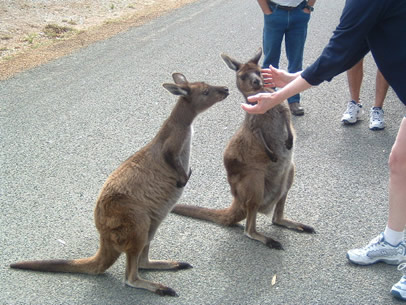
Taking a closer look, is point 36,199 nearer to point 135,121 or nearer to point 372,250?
point 135,121

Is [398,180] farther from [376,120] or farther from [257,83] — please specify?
[376,120]

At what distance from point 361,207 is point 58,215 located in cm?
269

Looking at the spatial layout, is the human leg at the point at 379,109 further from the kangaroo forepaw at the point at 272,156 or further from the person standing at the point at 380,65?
the person standing at the point at 380,65

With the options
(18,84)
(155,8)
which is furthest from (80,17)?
(18,84)

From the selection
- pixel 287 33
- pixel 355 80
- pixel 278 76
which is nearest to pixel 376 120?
pixel 355 80

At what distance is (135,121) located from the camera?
668 cm

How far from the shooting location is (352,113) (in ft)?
21.2

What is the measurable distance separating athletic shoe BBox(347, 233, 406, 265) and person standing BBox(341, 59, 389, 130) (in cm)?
270

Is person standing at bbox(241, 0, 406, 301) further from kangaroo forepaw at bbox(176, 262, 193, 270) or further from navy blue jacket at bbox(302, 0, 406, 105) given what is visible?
kangaroo forepaw at bbox(176, 262, 193, 270)

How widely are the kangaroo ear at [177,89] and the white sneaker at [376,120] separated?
286cm

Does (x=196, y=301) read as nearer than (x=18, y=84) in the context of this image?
Yes

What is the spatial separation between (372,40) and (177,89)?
1.56 m

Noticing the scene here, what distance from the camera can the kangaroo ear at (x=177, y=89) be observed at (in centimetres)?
418

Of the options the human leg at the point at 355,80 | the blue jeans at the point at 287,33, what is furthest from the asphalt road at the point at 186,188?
the blue jeans at the point at 287,33
